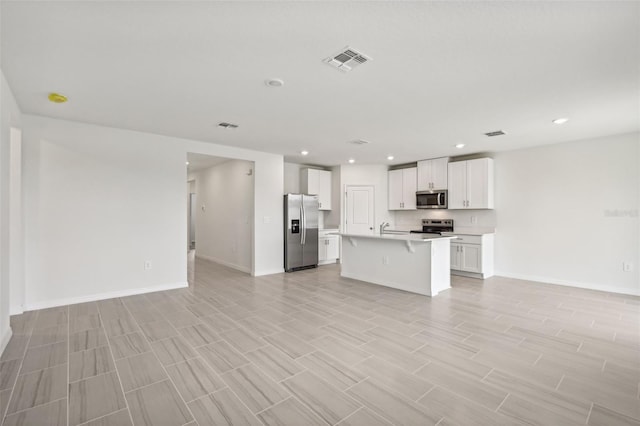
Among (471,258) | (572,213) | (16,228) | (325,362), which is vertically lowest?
(325,362)

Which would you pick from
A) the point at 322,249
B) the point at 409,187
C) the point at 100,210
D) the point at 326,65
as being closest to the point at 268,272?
the point at 322,249

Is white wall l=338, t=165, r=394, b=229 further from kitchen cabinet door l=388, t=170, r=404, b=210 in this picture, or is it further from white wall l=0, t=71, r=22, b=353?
white wall l=0, t=71, r=22, b=353

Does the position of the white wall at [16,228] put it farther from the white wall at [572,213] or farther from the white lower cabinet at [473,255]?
the white wall at [572,213]

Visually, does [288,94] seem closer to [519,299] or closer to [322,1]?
[322,1]

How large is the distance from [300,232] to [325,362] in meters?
4.21

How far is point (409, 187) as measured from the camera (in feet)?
24.0

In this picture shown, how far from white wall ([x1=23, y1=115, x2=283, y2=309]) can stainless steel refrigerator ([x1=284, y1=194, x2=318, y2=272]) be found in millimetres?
2029

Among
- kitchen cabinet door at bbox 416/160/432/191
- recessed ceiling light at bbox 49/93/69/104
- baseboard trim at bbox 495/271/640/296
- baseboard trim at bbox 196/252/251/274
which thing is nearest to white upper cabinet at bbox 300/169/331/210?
kitchen cabinet door at bbox 416/160/432/191

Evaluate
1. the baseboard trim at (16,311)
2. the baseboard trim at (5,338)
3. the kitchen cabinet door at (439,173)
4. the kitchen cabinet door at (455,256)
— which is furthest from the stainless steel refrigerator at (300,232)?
the baseboard trim at (5,338)

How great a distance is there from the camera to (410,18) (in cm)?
189

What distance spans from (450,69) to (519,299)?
3.60 m

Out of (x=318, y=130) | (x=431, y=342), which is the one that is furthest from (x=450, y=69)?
(x=431, y=342)

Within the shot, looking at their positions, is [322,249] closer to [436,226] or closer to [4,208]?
[436,226]

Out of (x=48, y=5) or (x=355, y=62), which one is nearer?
(x=48, y=5)
